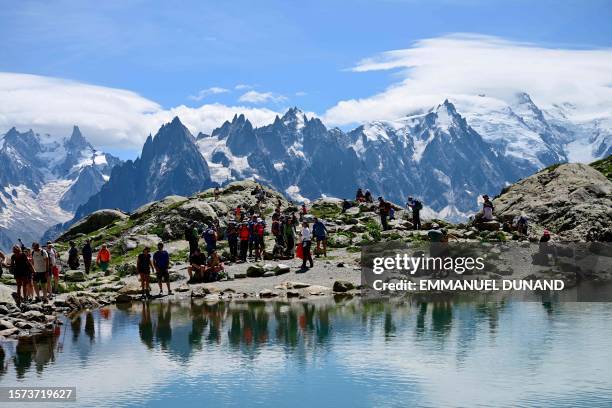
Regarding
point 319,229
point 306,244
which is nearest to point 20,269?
point 306,244

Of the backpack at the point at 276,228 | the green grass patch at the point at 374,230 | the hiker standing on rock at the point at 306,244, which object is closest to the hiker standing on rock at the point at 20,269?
the hiker standing on rock at the point at 306,244

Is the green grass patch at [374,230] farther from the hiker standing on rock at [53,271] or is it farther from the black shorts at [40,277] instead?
the black shorts at [40,277]

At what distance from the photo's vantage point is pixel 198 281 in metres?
51.0

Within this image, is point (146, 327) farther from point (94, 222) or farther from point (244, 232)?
point (94, 222)

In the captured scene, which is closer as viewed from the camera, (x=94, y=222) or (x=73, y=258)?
(x=73, y=258)

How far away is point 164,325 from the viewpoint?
37.5m

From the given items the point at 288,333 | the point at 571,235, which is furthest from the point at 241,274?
Result: the point at 571,235

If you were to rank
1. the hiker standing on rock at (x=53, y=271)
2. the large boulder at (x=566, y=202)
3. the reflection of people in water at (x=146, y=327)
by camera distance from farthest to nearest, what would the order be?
the large boulder at (x=566, y=202), the hiker standing on rock at (x=53, y=271), the reflection of people in water at (x=146, y=327)

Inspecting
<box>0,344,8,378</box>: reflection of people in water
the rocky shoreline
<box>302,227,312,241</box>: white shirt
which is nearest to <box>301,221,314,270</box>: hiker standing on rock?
<box>302,227,312,241</box>: white shirt

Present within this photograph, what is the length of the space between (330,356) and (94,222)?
2411 inches

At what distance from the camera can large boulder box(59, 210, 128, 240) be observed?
283 feet

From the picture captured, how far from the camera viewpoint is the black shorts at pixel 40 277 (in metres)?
43.7

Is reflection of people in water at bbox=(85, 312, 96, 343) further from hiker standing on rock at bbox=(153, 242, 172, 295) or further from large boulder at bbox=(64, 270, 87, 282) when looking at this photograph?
large boulder at bbox=(64, 270, 87, 282)

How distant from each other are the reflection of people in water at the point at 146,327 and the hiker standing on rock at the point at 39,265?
208 inches
